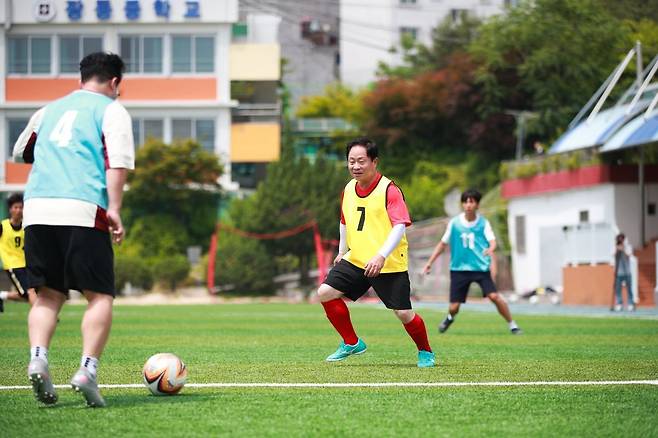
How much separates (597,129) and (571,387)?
31.3m

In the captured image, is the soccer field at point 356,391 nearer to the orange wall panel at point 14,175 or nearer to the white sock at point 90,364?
the white sock at point 90,364

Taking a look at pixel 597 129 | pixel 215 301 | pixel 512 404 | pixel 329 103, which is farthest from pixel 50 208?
pixel 329 103

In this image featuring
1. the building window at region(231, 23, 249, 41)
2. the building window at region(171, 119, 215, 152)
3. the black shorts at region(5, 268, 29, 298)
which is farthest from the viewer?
the building window at region(231, 23, 249, 41)

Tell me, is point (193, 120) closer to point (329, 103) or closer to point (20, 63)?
point (20, 63)

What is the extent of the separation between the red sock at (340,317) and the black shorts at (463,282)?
6247 millimetres

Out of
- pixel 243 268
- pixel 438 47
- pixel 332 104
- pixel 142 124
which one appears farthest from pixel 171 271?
pixel 438 47

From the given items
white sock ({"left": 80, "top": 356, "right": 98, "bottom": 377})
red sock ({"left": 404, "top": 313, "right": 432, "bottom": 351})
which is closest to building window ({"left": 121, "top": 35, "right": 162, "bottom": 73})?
red sock ({"left": 404, "top": 313, "right": 432, "bottom": 351})

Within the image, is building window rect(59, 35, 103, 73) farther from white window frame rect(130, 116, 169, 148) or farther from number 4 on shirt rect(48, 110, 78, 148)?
number 4 on shirt rect(48, 110, 78, 148)

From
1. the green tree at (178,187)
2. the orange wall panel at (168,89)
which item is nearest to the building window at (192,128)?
the orange wall panel at (168,89)

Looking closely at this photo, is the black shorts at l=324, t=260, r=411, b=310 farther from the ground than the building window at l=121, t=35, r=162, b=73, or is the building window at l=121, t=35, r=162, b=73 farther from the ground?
the building window at l=121, t=35, r=162, b=73

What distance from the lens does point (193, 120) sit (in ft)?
191

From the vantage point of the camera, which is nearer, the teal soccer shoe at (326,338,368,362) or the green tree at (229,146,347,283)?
the teal soccer shoe at (326,338,368,362)

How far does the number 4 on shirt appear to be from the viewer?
326 inches

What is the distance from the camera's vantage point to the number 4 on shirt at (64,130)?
827 cm
